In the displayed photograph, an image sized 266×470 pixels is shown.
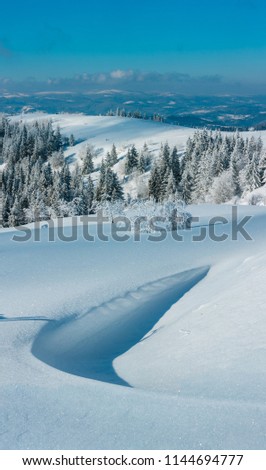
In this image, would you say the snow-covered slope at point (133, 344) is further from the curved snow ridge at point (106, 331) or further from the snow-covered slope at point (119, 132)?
the snow-covered slope at point (119, 132)

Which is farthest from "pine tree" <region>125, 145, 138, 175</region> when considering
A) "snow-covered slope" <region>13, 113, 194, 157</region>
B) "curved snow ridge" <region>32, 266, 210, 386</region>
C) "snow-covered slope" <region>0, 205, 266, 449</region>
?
"curved snow ridge" <region>32, 266, 210, 386</region>

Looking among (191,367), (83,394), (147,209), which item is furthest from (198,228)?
(83,394)

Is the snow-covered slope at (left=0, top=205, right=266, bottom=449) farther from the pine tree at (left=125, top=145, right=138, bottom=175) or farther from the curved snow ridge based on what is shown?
the pine tree at (left=125, top=145, right=138, bottom=175)

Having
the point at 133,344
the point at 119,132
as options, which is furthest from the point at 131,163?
the point at 133,344

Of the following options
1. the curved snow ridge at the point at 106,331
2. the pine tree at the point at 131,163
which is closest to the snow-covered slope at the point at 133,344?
the curved snow ridge at the point at 106,331

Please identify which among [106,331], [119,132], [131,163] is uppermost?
[119,132]

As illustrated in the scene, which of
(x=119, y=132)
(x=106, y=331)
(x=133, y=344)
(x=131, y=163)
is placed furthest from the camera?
(x=119, y=132)

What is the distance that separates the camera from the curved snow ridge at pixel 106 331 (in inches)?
374

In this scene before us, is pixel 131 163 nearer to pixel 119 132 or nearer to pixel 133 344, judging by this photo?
→ pixel 119 132

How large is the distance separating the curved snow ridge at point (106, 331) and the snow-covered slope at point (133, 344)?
0.13ft

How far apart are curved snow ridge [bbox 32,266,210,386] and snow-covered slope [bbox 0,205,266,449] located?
0.13 ft

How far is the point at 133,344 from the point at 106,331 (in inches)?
44.7

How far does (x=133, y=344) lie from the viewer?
1103 cm

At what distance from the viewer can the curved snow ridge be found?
9.51 m
